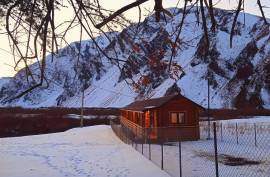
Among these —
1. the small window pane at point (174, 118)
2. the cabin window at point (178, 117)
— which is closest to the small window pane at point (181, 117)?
the cabin window at point (178, 117)

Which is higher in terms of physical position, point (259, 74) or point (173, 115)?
point (259, 74)

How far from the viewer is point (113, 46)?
5.07m

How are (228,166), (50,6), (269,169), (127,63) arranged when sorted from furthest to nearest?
(228,166) → (269,169) → (127,63) → (50,6)

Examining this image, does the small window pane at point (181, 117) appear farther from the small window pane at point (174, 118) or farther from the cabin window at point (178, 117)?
the small window pane at point (174, 118)

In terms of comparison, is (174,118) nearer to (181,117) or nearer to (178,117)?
(178,117)

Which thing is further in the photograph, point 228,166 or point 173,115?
point 173,115

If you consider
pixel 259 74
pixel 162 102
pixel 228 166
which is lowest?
pixel 228 166

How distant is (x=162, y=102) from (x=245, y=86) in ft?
378

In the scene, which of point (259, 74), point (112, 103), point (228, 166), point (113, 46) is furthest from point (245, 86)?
point (113, 46)

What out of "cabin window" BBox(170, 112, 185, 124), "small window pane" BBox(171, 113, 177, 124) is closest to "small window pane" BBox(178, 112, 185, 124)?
"cabin window" BBox(170, 112, 185, 124)

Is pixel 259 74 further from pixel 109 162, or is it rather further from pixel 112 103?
pixel 109 162

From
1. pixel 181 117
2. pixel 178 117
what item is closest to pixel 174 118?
pixel 178 117

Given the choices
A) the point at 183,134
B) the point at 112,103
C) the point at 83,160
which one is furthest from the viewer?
the point at 112,103

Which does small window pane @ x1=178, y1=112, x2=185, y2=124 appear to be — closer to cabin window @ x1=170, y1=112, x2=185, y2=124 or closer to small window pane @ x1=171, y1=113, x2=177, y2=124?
cabin window @ x1=170, y1=112, x2=185, y2=124
